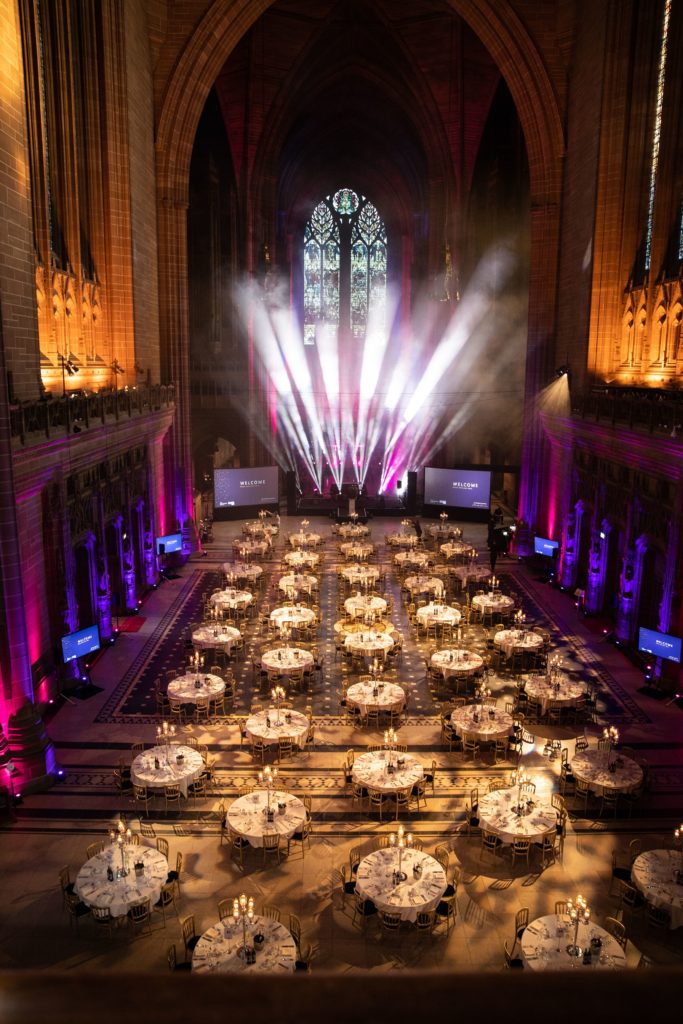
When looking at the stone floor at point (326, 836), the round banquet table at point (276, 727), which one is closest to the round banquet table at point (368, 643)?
the stone floor at point (326, 836)

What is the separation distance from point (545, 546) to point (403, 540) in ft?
16.5

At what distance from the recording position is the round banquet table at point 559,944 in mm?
8258

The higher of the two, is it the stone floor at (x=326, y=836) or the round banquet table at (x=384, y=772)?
the round banquet table at (x=384, y=772)

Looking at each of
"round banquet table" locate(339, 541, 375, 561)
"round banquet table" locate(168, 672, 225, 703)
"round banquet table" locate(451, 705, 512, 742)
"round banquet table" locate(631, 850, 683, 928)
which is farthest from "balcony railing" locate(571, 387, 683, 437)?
"round banquet table" locate(168, 672, 225, 703)

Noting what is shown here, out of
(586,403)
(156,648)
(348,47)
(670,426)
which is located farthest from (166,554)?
(348,47)

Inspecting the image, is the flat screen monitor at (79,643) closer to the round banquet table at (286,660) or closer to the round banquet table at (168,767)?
the round banquet table at (168,767)

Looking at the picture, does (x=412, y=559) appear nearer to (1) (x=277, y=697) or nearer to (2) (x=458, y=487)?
(2) (x=458, y=487)

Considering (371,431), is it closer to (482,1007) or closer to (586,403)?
(586,403)

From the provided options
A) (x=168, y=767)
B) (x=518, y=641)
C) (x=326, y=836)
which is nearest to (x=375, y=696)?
(x=326, y=836)

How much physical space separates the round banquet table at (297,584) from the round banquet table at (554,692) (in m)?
7.40

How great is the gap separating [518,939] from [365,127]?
38.6 m

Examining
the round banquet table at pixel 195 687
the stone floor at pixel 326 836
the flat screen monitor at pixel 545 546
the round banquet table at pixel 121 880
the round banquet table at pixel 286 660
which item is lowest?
the stone floor at pixel 326 836

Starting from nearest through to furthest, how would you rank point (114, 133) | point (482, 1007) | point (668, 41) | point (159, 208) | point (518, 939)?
point (482, 1007) < point (518, 939) < point (668, 41) < point (114, 133) < point (159, 208)

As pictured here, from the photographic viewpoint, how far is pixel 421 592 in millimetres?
22328
